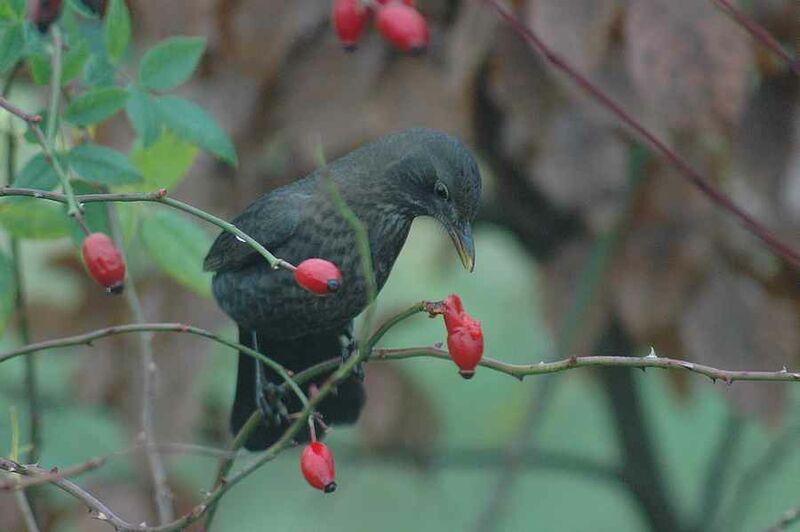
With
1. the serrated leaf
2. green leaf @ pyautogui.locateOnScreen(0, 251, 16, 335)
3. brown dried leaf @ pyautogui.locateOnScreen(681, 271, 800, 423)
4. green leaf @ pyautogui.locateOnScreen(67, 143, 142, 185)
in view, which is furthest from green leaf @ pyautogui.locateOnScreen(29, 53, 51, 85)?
brown dried leaf @ pyautogui.locateOnScreen(681, 271, 800, 423)

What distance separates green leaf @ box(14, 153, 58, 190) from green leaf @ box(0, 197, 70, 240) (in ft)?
0.46

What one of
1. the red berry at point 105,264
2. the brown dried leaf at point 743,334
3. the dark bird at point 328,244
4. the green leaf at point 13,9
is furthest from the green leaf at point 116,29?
the brown dried leaf at point 743,334

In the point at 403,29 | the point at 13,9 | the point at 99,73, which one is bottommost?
the point at 13,9

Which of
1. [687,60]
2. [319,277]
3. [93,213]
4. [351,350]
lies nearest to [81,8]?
[93,213]

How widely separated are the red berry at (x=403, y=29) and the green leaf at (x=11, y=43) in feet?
1.58

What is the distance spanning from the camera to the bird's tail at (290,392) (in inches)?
91.8

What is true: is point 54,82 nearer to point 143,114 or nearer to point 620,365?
point 143,114

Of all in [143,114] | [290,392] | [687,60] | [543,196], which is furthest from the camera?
[543,196]

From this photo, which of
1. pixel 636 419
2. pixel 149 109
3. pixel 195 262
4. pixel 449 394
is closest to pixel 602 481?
pixel 636 419

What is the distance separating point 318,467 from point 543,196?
1.61m

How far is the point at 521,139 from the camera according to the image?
2.57 metres

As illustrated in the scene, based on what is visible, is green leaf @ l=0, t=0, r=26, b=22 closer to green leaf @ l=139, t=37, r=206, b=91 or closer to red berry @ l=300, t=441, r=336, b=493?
green leaf @ l=139, t=37, r=206, b=91

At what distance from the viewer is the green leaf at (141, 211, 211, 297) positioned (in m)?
2.04

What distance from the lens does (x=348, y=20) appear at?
1.78 m
